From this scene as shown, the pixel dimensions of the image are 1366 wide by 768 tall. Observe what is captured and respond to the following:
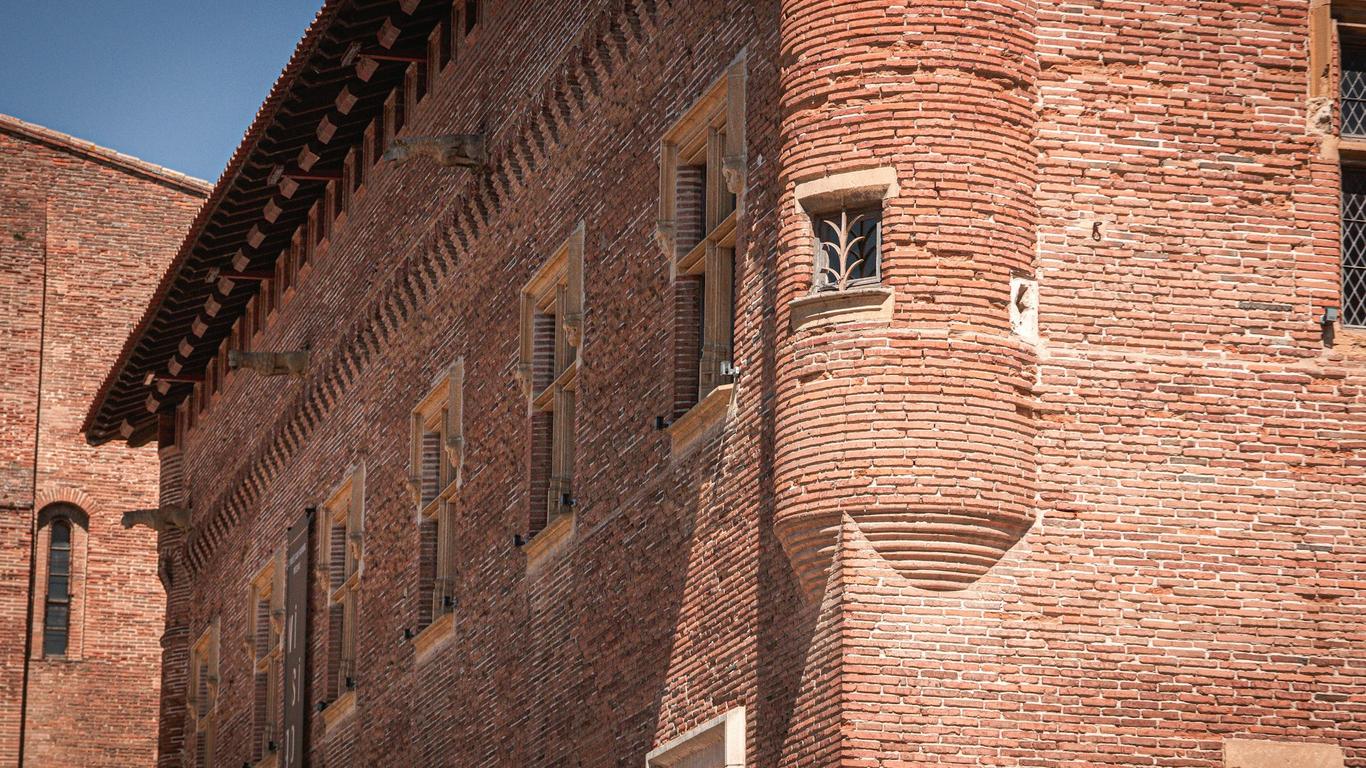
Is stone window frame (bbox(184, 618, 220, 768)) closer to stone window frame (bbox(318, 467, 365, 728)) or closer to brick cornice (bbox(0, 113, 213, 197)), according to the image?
stone window frame (bbox(318, 467, 365, 728))

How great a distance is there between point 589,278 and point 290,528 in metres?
9.45

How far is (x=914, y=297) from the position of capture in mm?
12578

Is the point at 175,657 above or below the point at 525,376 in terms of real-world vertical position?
above

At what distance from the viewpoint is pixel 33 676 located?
3928 cm

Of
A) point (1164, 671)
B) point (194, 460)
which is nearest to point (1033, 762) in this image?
point (1164, 671)

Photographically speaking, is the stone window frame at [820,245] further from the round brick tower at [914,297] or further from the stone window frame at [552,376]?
the stone window frame at [552,376]

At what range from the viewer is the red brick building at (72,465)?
129 ft

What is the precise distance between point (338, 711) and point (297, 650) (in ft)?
5.90

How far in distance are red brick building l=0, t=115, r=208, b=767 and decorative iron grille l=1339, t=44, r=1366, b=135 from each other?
2931 cm

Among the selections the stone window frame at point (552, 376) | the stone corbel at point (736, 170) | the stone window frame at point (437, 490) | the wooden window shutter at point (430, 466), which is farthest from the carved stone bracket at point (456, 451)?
the stone corbel at point (736, 170)

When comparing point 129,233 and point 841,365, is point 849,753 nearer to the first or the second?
point 841,365

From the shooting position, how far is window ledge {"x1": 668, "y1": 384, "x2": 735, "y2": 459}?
14211mm

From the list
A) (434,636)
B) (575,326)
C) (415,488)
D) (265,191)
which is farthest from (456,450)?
(265,191)

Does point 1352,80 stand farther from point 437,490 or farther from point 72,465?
point 72,465
